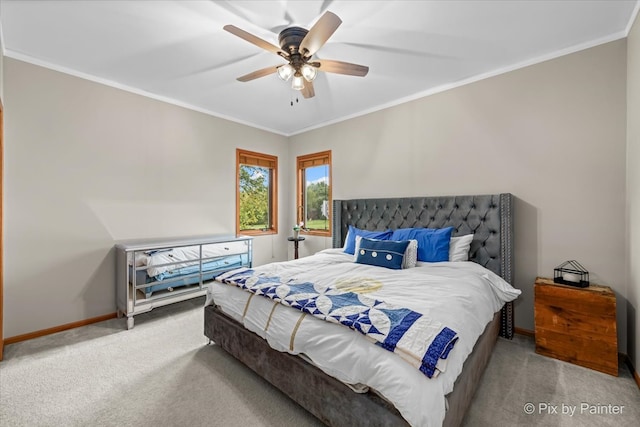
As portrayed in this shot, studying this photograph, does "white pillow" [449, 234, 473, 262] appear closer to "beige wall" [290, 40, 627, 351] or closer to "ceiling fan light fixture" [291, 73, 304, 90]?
"beige wall" [290, 40, 627, 351]

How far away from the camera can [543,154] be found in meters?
2.69

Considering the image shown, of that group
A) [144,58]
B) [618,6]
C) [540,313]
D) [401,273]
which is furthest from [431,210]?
[144,58]

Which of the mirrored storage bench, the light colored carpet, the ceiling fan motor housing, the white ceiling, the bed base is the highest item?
the white ceiling

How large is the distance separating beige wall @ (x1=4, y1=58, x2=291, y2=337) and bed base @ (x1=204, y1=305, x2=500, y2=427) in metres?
2.02

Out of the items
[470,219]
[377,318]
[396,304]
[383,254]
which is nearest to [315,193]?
[383,254]

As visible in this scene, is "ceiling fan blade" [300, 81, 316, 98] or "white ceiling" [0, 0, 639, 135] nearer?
"white ceiling" [0, 0, 639, 135]

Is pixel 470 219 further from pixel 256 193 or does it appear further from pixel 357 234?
pixel 256 193

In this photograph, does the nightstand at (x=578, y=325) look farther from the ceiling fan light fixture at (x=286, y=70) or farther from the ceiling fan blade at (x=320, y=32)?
the ceiling fan light fixture at (x=286, y=70)

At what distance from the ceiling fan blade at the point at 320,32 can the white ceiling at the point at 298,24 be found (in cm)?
29

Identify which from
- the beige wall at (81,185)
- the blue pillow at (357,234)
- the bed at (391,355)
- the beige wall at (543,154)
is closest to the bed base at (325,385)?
the bed at (391,355)

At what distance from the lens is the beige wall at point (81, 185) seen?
8.75 feet

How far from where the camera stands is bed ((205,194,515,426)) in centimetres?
131

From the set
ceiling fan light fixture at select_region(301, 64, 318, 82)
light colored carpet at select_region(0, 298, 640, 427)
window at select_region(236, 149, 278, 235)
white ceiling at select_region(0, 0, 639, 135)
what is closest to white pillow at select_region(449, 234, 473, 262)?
light colored carpet at select_region(0, 298, 640, 427)

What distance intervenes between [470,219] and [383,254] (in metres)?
1.11
